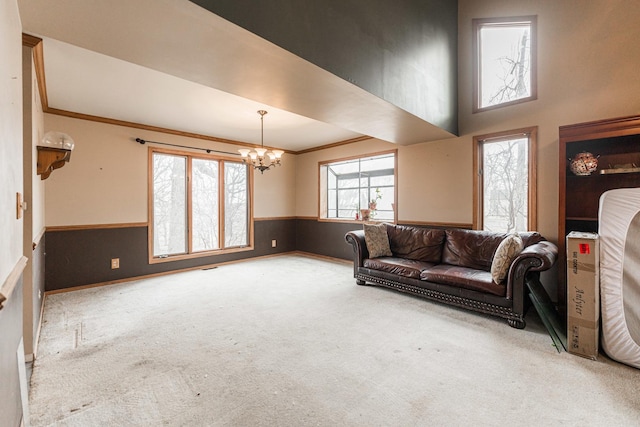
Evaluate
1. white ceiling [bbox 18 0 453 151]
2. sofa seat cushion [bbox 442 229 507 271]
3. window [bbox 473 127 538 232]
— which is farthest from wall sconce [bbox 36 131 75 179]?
window [bbox 473 127 538 232]

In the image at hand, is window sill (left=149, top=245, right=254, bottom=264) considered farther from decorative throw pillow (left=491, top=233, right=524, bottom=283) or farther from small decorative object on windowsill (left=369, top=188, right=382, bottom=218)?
decorative throw pillow (left=491, top=233, right=524, bottom=283)

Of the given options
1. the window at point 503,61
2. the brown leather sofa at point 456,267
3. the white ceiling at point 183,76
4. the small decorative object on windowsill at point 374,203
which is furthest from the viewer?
the small decorative object on windowsill at point 374,203

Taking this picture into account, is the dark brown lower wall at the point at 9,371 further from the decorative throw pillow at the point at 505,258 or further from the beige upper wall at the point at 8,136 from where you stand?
the decorative throw pillow at the point at 505,258

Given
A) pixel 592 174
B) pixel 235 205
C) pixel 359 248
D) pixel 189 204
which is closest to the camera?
pixel 592 174

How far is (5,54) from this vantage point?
1229 millimetres

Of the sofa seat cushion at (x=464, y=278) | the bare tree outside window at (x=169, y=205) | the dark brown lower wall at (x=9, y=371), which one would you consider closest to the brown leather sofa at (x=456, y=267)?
the sofa seat cushion at (x=464, y=278)

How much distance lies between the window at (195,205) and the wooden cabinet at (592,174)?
5.23 meters

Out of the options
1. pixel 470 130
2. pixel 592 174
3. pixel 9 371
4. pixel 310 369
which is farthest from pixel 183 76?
pixel 592 174

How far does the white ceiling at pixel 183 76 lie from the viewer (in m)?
1.53

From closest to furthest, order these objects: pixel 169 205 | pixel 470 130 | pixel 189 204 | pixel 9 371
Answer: pixel 9 371 < pixel 470 130 < pixel 169 205 < pixel 189 204

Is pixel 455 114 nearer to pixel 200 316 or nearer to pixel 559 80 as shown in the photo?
pixel 559 80

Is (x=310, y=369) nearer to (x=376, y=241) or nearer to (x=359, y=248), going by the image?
(x=359, y=248)

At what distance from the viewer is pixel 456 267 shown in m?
3.49

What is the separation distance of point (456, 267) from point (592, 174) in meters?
1.68
